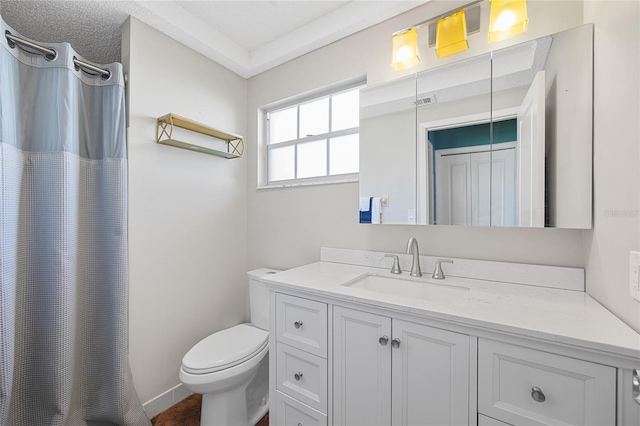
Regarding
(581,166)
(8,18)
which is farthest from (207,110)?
(581,166)

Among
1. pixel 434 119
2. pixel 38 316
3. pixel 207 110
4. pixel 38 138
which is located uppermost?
pixel 207 110

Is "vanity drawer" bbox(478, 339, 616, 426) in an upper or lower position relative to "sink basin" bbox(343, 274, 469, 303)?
lower

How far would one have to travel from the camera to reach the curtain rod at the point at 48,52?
1.22 m

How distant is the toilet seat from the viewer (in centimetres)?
136

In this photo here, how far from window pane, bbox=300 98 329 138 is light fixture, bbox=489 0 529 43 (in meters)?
1.06

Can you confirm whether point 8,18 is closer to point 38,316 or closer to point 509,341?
point 38,316

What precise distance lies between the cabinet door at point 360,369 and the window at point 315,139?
102cm

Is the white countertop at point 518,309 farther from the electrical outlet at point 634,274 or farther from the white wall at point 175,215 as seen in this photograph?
the white wall at point 175,215

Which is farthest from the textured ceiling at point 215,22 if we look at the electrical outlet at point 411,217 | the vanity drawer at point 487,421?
the vanity drawer at point 487,421

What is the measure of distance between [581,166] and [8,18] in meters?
2.95

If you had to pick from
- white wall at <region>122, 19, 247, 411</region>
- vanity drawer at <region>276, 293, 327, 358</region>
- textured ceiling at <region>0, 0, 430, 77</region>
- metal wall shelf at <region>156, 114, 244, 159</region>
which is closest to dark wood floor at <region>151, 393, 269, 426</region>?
white wall at <region>122, 19, 247, 411</region>

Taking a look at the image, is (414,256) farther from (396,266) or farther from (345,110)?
(345,110)

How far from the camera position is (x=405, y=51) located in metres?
1.49

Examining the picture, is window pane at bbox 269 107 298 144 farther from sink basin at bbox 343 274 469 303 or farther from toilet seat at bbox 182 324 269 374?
toilet seat at bbox 182 324 269 374
